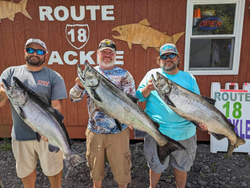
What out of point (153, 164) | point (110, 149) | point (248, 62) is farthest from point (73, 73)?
point (248, 62)

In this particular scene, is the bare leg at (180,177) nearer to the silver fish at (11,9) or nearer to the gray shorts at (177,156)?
the gray shorts at (177,156)

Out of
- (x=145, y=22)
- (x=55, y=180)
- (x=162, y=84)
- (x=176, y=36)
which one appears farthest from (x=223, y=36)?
(x=55, y=180)

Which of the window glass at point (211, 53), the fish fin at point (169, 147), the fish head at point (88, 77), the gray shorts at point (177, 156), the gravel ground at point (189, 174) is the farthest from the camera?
the window glass at point (211, 53)

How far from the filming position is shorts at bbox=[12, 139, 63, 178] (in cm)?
239

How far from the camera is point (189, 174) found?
341 centimetres

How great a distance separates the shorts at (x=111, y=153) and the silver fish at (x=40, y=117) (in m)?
0.36

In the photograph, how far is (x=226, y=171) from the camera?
347cm

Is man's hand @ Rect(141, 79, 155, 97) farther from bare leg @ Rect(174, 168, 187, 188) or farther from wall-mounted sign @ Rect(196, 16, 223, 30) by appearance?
wall-mounted sign @ Rect(196, 16, 223, 30)

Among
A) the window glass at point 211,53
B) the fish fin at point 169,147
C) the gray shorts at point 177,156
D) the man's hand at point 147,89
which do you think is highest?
the window glass at point 211,53

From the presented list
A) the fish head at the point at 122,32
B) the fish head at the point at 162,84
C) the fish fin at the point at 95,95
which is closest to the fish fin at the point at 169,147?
the fish head at the point at 162,84

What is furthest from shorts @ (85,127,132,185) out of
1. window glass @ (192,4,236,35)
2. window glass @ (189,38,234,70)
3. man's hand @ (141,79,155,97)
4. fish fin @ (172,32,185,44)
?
window glass @ (192,4,236,35)

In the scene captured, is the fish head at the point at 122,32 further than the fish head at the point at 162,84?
Yes

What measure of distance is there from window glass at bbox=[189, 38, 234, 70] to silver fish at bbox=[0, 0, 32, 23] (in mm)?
3906

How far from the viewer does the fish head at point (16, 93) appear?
191 centimetres
